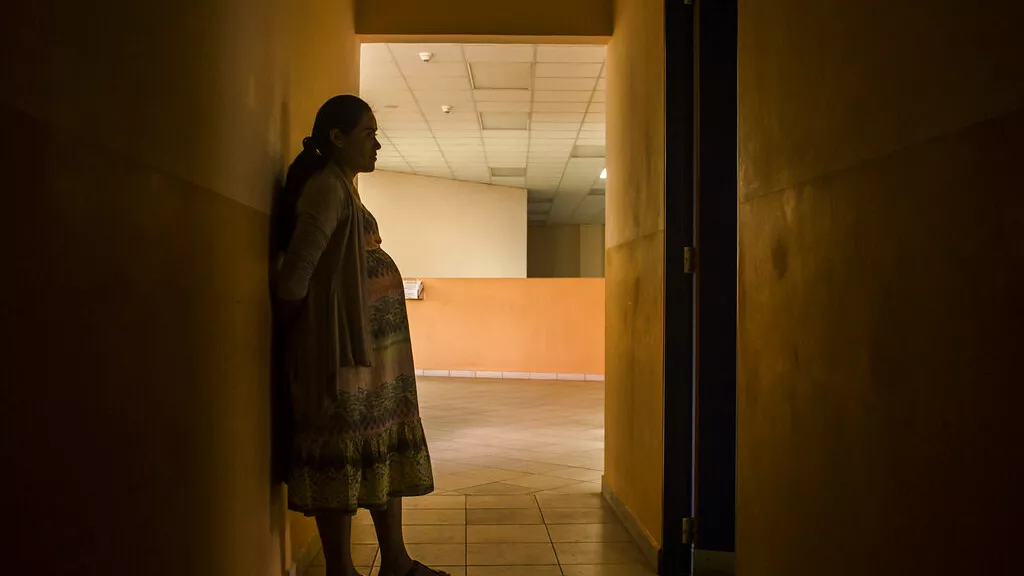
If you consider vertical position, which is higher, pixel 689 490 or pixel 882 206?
pixel 882 206

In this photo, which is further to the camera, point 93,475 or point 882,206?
point 882,206

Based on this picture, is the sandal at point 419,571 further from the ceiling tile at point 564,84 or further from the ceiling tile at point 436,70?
the ceiling tile at point 564,84

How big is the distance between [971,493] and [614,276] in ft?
Answer: 9.19

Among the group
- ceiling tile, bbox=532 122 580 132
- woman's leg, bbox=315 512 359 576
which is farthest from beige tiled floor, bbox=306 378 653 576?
ceiling tile, bbox=532 122 580 132

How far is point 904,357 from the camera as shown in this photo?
125cm

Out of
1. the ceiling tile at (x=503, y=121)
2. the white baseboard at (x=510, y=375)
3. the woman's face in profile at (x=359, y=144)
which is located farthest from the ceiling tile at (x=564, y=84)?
the woman's face in profile at (x=359, y=144)

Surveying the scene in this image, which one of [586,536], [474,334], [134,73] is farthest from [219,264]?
[474,334]

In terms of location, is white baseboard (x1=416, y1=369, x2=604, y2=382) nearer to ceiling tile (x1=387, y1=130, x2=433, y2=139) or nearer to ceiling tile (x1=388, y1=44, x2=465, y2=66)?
ceiling tile (x1=387, y1=130, x2=433, y2=139)

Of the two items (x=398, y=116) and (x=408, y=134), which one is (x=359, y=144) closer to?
(x=398, y=116)

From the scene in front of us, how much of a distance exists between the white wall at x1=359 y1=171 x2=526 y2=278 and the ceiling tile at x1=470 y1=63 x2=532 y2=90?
5262 millimetres

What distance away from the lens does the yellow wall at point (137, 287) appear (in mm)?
932

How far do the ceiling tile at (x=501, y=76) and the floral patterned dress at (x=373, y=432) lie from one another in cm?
451

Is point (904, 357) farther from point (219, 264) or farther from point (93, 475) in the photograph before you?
A: point (219, 264)

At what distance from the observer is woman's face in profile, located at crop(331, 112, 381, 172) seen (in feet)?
7.66
